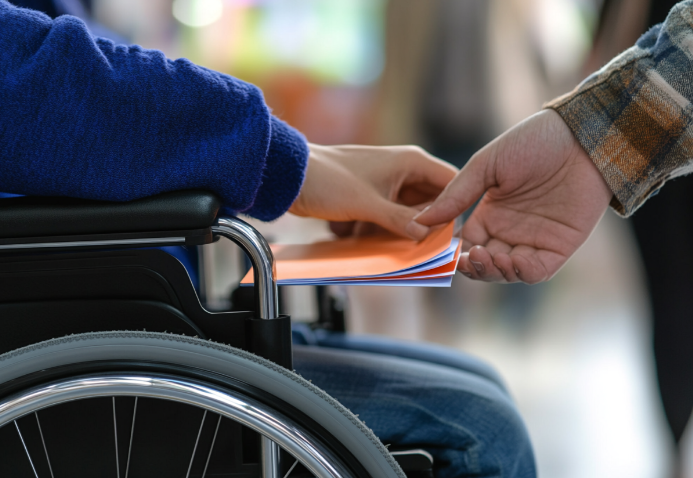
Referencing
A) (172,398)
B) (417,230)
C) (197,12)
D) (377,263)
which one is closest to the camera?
(172,398)

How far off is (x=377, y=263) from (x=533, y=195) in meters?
0.26

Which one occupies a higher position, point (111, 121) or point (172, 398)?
point (111, 121)

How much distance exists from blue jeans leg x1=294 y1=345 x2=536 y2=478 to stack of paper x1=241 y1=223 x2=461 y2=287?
0.12m

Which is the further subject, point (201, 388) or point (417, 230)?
point (417, 230)

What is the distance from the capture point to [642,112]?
0.49 meters

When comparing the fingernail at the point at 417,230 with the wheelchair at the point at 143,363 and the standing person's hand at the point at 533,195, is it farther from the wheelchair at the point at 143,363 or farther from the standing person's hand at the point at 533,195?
the wheelchair at the point at 143,363

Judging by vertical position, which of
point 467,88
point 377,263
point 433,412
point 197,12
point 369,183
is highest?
point 197,12

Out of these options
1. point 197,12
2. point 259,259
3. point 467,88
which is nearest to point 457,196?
point 259,259

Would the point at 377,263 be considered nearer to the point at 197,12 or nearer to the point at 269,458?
the point at 269,458

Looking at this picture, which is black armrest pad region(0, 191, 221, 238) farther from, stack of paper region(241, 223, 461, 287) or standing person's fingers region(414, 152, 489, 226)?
standing person's fingers region(414, 152, 489, 226)

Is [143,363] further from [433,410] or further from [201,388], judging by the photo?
[433,410]

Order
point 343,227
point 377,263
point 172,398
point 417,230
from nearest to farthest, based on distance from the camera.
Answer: point 172,398 → point 377,263 → point 417,230 → point 343,227

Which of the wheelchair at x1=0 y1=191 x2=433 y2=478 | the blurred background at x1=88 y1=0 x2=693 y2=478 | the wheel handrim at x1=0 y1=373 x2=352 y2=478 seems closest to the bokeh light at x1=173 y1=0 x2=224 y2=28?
the blurred background at x1=88 y1=0 x2=693 y2=478

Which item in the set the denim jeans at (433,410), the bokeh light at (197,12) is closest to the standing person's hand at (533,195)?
the denim jeans at (433,410)
